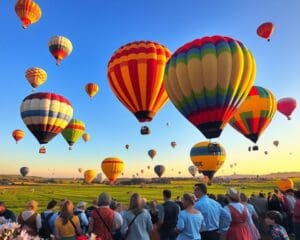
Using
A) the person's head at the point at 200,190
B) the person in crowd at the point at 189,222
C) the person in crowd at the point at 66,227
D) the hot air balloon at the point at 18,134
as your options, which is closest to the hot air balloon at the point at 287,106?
the person's head at the point at 200,190

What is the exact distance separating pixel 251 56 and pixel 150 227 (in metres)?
12.8

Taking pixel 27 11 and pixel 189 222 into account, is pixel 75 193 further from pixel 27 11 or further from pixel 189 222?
pixel 189 222

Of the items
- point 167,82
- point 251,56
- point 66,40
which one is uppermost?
point 66,40

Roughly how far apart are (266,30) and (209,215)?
86.9ft

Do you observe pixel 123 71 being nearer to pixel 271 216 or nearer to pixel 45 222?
pixel 45 222

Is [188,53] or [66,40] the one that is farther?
[66,40]

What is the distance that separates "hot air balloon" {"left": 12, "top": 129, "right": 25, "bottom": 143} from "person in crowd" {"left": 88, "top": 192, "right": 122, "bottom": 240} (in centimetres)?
4723

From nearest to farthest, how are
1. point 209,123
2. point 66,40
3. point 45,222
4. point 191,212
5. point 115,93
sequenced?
point 191,212 → point 45,222 → point 209,123 → point 115,93 → point 66,40

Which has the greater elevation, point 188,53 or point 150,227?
point 188,53

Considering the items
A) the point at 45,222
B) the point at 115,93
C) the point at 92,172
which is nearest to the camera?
the point at 45,222

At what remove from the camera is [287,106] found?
117ft

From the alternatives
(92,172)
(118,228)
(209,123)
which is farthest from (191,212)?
(92,172)

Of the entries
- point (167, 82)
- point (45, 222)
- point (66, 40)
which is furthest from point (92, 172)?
point (45, 222)

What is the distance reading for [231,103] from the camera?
16.6m
